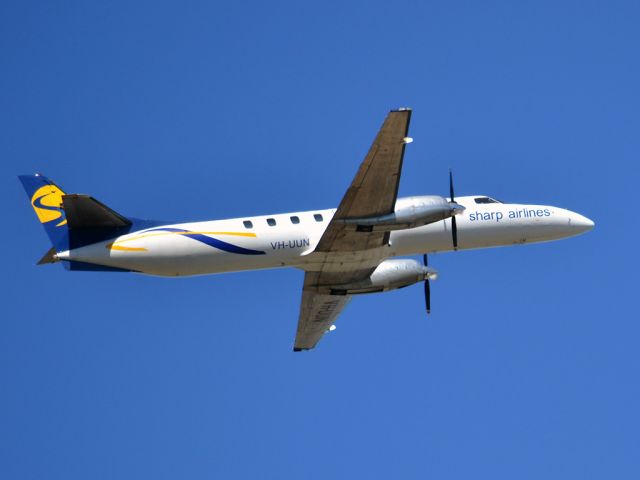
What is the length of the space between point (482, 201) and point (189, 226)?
11.5 m

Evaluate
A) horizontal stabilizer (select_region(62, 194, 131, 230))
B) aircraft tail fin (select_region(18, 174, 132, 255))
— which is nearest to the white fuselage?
aircraft tail fin (select_region(18, 174, 132, 255))

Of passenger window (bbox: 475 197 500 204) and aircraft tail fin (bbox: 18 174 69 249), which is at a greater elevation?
passenger window (bbox: 475 197 500 204)

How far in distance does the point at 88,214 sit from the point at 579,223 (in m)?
19.0

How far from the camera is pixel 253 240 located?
122 feet

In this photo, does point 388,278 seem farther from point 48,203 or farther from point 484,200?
point 48,203

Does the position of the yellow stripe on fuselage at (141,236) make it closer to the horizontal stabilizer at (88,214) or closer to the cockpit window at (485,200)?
the horizontal stabilizer at (88,214)

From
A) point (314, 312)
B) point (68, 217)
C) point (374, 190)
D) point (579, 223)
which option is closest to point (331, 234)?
point (374, 190)

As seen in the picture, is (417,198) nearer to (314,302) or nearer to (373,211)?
(373,211)

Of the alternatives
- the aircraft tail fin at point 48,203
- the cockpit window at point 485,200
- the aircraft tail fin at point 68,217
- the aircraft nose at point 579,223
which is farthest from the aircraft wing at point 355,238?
the aircraft tail fin at point 48,203

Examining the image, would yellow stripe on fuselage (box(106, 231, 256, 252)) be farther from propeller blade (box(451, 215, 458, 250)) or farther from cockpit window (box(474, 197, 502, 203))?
cockpit window (box(474, 197, 502, 203))

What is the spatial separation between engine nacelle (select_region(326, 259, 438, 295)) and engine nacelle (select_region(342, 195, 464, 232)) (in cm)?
476

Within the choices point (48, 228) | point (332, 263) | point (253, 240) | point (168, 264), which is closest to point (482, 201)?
point (332, 263)

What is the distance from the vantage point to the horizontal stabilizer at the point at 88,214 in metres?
34.9

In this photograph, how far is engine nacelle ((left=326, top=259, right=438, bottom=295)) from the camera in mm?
40438
